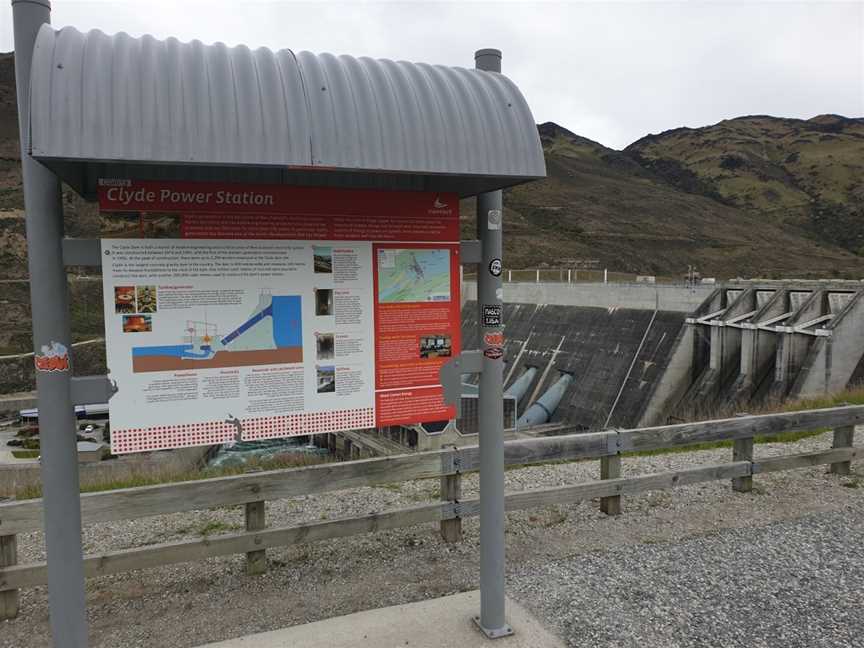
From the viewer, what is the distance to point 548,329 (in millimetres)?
38281

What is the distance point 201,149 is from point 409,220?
1.42 metres

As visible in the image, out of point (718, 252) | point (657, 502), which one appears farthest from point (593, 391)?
point (718, 252)

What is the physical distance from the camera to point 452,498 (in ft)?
18.2

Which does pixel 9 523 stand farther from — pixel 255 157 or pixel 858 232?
pixel 858 232

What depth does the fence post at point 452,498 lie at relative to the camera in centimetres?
554

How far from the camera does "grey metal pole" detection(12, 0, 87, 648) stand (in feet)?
9.93

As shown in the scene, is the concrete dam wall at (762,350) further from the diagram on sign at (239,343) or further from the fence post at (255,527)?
the diagram on sign at (239,343)

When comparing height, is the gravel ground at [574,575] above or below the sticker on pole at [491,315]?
below

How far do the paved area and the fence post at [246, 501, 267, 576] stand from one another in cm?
207

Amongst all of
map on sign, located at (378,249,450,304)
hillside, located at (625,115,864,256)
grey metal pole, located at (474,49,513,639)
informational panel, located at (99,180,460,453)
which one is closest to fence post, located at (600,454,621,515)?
grey metal pole, located at (474,49,513,639)

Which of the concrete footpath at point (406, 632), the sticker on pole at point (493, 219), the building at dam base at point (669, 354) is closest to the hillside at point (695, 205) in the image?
the building at dam base at point (669, 354)

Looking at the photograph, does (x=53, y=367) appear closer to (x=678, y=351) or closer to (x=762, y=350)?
(x=762, y=350)

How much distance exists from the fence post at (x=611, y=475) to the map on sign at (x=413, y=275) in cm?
308

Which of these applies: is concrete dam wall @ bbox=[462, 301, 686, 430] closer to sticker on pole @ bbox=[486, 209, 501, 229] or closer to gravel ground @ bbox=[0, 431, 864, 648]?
gravel ground @ bbox=[0, 431, 864, 648]
